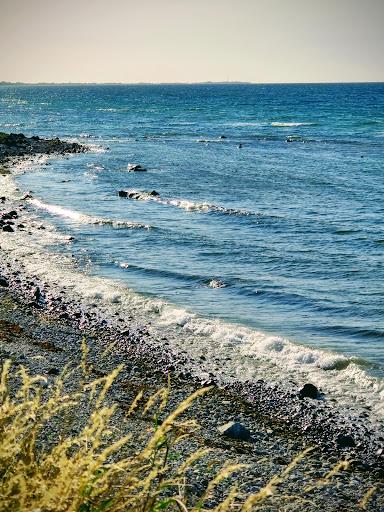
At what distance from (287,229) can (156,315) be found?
11.3m

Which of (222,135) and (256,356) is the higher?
(222,135)

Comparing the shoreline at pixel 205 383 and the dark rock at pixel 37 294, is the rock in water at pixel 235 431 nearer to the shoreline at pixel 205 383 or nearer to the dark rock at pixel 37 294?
the shoreline at pixel 205 383

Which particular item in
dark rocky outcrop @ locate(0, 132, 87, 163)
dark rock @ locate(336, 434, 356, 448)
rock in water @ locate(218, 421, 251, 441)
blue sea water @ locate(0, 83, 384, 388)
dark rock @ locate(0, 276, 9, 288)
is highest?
dark rocky outcrop @ locate(0, 132, 87, 163)

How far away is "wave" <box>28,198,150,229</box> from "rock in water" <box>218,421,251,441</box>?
56.7ft

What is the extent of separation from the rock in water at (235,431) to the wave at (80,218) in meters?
17.3

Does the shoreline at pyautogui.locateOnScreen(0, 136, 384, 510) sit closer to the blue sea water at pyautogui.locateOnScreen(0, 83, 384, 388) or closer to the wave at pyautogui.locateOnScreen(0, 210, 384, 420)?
the wave at pyautogui.locateOnScreen(0, 210, 384, 420)

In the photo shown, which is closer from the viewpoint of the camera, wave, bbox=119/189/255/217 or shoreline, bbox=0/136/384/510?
shoreline, bbox=0/136/384/510

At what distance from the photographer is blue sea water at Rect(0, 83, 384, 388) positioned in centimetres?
1620

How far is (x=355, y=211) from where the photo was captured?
94.8 ft

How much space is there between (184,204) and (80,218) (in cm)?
607

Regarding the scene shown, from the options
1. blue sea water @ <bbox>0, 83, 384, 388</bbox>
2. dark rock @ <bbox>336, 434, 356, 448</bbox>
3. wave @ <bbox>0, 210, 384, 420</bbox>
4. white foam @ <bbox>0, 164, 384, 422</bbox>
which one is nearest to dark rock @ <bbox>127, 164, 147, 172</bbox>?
blue sea water @ <bbox>0, 83, 384, 388</bbox>

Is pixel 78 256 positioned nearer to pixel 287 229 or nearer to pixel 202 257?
pixel 202 257

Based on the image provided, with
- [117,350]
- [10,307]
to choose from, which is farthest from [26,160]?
[117,350]

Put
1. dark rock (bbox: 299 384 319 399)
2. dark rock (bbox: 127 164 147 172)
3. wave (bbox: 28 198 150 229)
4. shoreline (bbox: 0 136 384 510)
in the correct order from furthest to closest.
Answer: dark rock (bbox: 127 164 147 172) < wave (bbox: 28 198 150 229) < dark rock (bbox: 299 384 319 399) < shoreline (bbox: 0 136 384 510)
